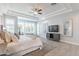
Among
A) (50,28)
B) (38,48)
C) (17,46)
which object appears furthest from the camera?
(50,28)

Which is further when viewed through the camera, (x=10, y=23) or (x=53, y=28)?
(x=10, y=23)

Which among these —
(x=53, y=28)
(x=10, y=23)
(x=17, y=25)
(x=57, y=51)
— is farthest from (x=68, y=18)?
(x=10, y=23)

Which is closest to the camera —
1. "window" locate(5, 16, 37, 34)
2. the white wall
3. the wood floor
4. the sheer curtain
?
the wood floor

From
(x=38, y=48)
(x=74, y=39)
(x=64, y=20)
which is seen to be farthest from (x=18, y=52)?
(x=64, y=20)

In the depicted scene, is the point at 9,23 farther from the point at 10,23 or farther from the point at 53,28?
the point at 53,28

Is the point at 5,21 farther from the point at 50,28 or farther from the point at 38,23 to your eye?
the point at 50,28

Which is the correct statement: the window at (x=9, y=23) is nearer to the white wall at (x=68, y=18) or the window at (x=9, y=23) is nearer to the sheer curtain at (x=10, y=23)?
the sheer curtain at (x=10, y=23)

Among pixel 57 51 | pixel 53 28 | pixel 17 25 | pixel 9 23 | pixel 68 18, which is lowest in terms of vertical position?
pixel 57 51

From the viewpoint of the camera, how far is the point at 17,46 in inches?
99.0

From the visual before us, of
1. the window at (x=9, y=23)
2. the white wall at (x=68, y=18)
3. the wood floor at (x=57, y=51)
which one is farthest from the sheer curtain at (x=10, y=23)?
the wood floor at (x=57, y=51)

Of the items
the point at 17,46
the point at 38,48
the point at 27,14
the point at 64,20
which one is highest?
the point at 27,14

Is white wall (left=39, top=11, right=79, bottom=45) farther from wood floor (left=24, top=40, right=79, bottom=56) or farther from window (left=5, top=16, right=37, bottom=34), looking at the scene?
window (left=5, top=16, right=37, bottom=34)

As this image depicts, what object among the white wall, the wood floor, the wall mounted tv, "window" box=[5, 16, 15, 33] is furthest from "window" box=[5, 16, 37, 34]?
the wood floor

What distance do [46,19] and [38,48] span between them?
1.98m
